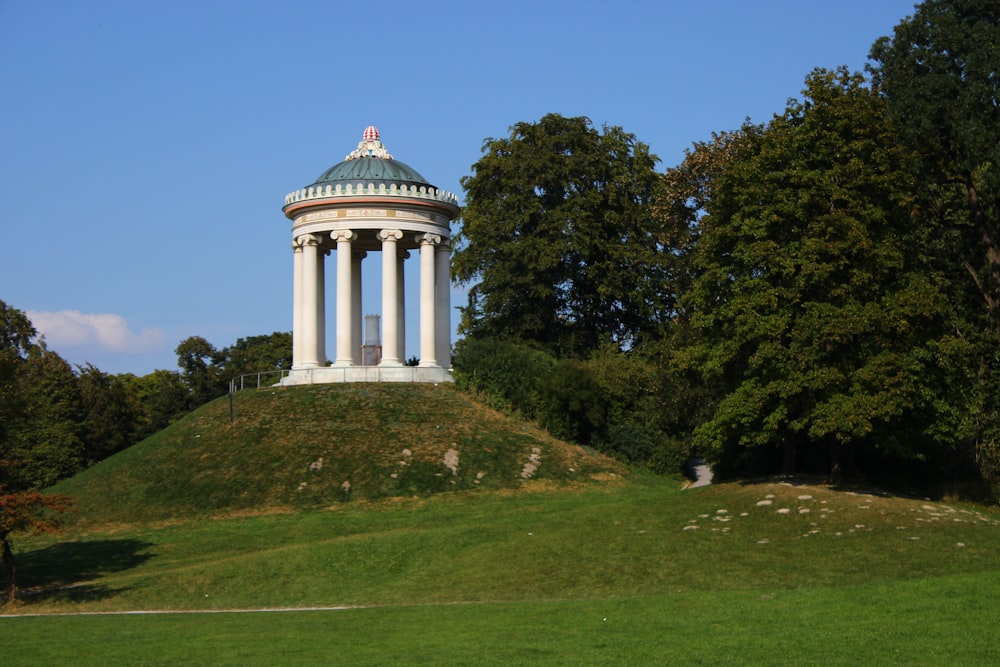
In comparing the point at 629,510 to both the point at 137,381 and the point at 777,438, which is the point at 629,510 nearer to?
the point at 777,438

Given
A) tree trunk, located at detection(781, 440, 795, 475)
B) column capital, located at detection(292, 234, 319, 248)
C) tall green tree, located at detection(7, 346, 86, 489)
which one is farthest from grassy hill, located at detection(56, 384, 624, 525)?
tall green tree, located at detection(7, 346, 86, 489)

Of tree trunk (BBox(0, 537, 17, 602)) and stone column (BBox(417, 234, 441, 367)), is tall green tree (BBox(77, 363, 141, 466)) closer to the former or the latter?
stone column (BBox(417, 234, 441, 367))

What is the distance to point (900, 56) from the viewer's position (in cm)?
4194

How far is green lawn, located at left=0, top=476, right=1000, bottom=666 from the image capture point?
71.9 ft

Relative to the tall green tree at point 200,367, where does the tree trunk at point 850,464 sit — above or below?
below

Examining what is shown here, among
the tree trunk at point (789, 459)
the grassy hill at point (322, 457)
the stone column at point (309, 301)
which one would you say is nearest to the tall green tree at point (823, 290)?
the tree trunk at point (789, 459)

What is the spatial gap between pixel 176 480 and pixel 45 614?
59.6 feet

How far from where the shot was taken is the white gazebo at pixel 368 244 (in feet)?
201

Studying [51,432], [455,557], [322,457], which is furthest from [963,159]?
[51,432]

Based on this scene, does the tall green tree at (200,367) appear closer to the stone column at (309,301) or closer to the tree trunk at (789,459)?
the stone column at (309,301)

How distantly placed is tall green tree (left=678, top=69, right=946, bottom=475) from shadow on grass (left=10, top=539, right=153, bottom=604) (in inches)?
774

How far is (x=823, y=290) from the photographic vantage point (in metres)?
41.0

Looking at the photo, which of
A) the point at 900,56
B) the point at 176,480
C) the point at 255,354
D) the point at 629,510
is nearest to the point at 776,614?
the point at 629,510

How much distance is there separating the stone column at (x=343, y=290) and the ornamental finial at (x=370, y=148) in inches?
243
